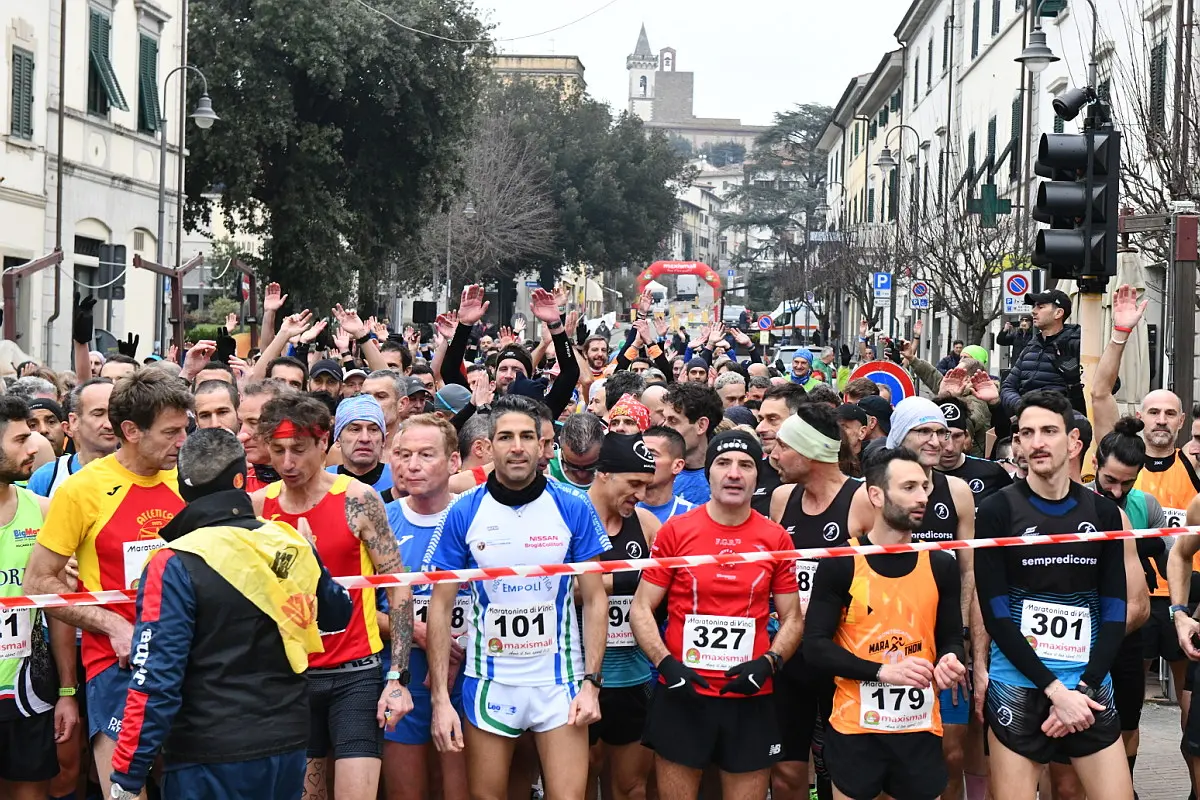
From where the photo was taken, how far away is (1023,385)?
11500 mm

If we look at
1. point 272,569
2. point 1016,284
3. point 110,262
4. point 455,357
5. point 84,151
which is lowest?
point 272,569

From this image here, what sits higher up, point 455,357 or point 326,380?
point 455,357

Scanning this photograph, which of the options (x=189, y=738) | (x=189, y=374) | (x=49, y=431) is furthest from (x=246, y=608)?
→ (x=189, y=374)

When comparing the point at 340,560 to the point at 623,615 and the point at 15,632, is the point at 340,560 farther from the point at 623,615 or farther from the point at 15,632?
the point at 623,615

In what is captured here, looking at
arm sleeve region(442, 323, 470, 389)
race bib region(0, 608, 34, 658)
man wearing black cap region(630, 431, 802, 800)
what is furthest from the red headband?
arm sleeve region(442, 323, 470, 389)

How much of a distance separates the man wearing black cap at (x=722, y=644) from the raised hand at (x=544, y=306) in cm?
614

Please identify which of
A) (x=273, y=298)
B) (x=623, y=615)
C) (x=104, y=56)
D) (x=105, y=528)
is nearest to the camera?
(x=105, y=528)

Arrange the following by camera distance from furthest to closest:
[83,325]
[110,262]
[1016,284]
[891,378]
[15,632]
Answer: [1016,284]
[110,262]
[83,325]
[891,378]
[15,632]

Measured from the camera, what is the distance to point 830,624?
584 centimetres

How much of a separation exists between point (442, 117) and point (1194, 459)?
34.1 meters

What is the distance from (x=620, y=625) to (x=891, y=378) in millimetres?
4811

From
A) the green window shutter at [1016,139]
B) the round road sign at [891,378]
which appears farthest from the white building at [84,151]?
the green window shutter at [1016,139]

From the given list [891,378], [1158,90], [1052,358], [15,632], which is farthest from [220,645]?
[1158,90]

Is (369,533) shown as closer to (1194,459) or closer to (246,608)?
(246,608)
